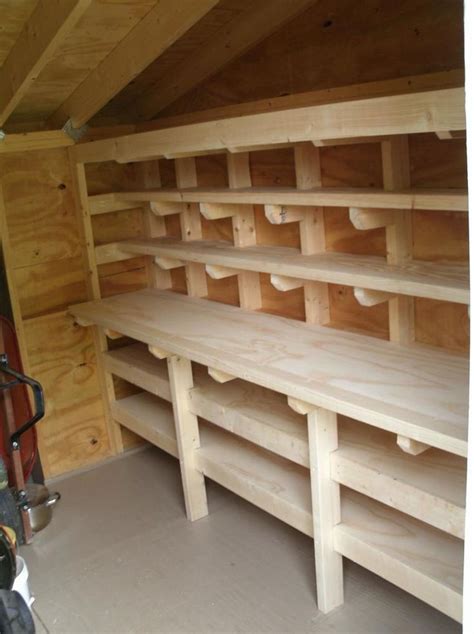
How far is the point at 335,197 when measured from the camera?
217 cm

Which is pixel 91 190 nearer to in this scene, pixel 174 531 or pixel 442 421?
pixel 174 531

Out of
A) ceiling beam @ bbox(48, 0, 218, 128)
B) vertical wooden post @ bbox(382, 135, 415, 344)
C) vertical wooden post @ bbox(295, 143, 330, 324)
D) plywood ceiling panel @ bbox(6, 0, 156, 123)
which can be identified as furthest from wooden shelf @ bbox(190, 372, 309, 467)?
plywood ceiling panel @ bbox(6, 0, 156, 123)

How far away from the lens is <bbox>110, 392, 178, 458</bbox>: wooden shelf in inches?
123

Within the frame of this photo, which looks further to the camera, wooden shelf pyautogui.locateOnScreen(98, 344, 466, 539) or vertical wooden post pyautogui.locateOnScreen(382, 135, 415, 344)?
vertical wooden post pyautogui.locateOnScreen(382, 135, 415, 344)

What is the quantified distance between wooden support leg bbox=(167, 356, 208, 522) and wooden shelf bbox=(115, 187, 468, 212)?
657mm

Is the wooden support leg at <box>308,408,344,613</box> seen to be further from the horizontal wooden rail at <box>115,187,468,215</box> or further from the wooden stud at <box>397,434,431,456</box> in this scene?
the horizontal wooden rail at <box>115,187,468,215</box>

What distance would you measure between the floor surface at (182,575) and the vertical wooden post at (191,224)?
2.99 ft

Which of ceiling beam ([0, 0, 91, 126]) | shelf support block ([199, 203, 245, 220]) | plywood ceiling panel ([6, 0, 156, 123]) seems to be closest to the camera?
ceiling beam ([0, 0, 91, 126])

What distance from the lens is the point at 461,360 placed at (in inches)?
85.2

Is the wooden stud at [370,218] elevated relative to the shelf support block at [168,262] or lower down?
elevated

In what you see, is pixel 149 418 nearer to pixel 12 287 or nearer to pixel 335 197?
pixel 12 287

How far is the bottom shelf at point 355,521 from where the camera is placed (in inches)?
75.7

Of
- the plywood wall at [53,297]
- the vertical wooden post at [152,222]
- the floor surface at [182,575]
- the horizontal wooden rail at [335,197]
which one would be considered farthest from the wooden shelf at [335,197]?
the floor surface at [182,575]

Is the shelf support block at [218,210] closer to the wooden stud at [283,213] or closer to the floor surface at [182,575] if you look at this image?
the wooden stud at [283,213]
